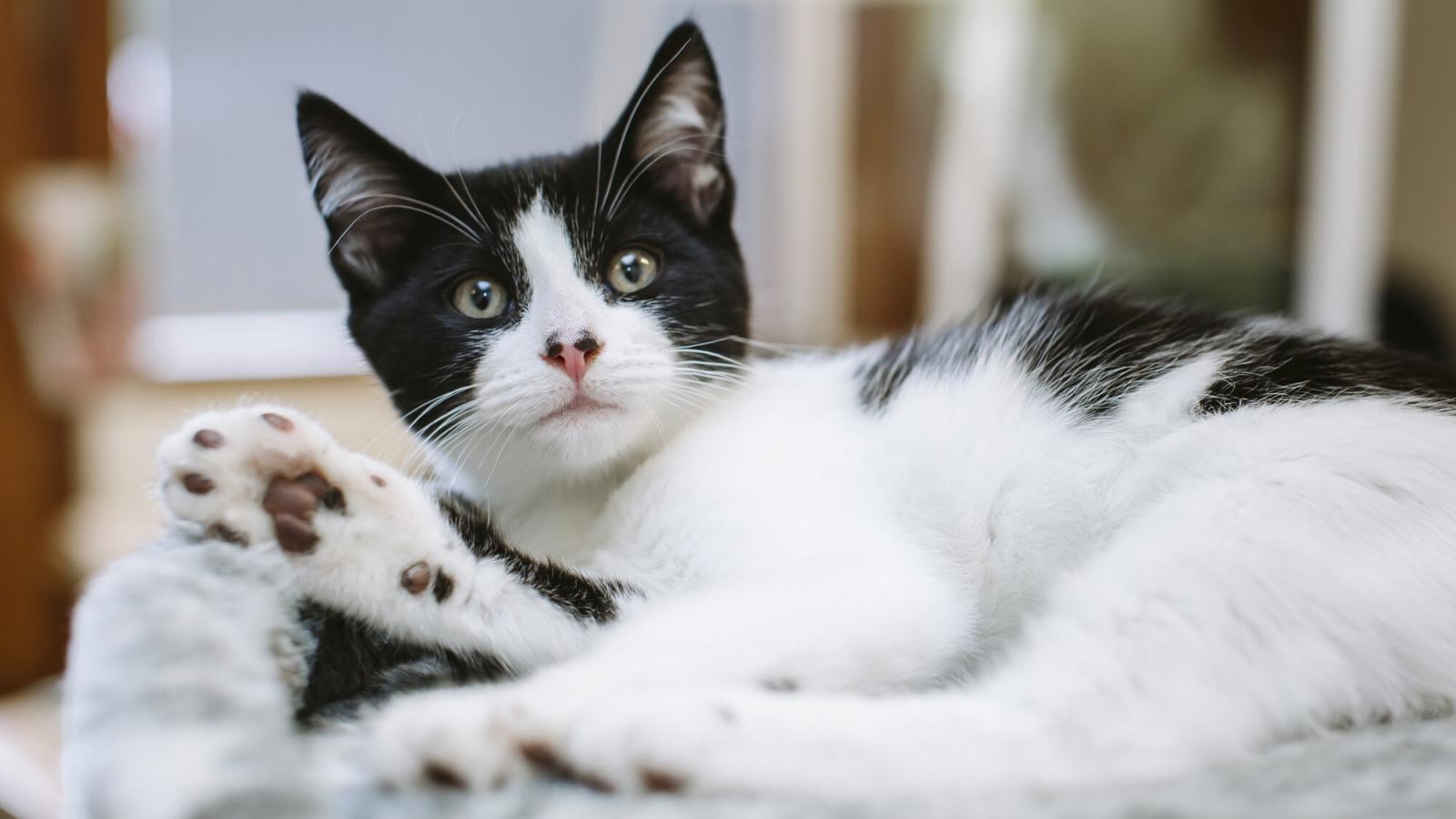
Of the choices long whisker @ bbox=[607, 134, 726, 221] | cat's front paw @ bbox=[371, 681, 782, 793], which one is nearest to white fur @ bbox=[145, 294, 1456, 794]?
cat's front paw @ bbox=[371, 681, 782, 793]

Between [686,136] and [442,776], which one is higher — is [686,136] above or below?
above

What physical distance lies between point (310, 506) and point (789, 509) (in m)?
0.41

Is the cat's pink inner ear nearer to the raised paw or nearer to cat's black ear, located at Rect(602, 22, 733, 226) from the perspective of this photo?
cat's black ear, located at Rect(602, 22, 733, 226)

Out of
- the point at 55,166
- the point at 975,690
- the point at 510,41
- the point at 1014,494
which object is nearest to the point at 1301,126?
the point at 510,41

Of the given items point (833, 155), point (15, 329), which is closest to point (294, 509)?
point (15, 329)

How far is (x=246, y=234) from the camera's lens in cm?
328

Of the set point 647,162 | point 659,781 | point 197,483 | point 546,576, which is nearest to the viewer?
point 659,781

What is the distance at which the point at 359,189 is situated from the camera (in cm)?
110

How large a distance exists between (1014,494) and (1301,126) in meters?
2.67

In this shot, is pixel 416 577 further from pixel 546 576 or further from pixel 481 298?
pixel 481 298

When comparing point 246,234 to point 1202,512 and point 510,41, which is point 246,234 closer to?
point 510,41

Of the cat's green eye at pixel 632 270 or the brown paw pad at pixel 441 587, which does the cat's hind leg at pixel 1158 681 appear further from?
the cat's green eye at pixel 632 270

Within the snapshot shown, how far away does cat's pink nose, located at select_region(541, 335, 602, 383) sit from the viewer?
97 cm

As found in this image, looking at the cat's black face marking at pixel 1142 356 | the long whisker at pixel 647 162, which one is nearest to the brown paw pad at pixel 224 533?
the long whisker at pixel 647 162
